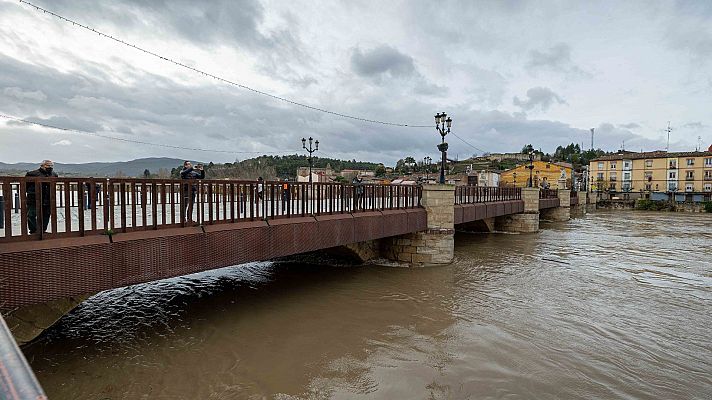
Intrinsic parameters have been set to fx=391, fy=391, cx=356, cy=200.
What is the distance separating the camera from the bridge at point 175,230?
5.04 m

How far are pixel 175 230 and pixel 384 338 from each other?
430cm

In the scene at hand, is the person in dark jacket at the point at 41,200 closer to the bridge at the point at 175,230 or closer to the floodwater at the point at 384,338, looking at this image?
the bridge at the point at 175,230

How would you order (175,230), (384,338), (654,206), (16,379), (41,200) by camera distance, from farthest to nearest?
1. (654,206)
2. (384,338)
3. (175,230)
4. (41,200)
5. (16,379)

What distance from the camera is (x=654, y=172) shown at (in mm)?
66312

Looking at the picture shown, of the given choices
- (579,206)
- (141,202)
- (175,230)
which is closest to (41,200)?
(141,202)

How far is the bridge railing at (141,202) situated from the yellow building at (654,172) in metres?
72.0

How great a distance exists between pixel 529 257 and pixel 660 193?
62.3 m

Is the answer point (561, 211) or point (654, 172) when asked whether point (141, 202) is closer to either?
point (561, 211)

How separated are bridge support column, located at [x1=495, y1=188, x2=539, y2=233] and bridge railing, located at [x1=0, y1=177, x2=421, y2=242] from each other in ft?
52.2

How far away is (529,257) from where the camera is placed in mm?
16547

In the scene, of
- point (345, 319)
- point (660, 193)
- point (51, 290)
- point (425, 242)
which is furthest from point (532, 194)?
point (660, 193)

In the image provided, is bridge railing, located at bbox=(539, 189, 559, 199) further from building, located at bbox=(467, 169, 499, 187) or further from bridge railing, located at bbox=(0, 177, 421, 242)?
building, located at bbox=(467, 169, 499, 187)

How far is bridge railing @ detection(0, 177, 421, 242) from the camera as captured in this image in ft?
17.0

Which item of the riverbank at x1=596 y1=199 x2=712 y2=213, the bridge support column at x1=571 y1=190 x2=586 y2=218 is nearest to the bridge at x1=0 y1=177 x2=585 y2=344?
the bridge support column at x1=571 y1=190 x2=586 y2=218
